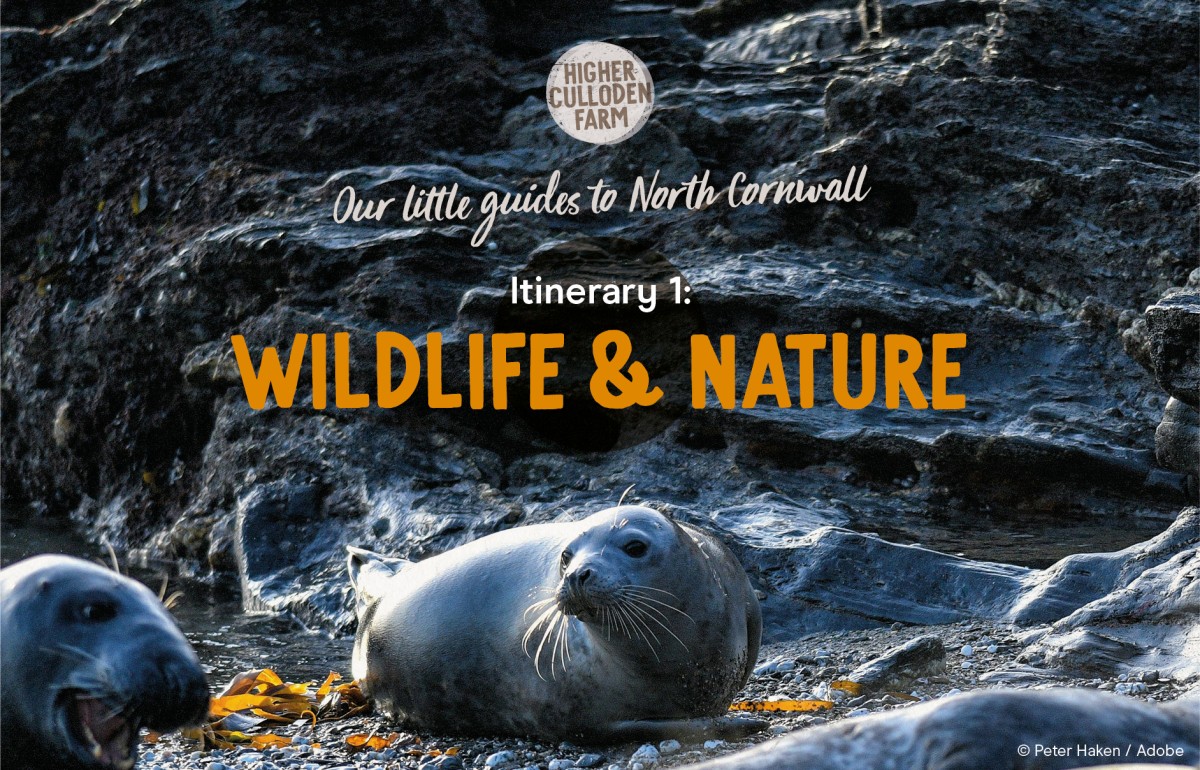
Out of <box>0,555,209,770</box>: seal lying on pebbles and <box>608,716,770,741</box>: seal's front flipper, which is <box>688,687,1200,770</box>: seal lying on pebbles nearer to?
<box>0,555,209,770</box>: seal lying on pebbles

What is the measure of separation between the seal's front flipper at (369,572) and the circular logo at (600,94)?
500 cm

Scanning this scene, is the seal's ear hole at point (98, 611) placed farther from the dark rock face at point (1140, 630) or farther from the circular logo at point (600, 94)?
the circular logo at point (600, 94)

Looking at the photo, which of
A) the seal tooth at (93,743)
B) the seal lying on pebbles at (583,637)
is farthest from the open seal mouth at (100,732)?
the seal lying on pebbles at (583,637)

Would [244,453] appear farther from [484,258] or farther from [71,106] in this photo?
[71,106]

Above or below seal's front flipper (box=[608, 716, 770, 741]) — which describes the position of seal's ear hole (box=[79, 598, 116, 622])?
above

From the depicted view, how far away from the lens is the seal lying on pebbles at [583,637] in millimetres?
4398

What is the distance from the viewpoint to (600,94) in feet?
33.6

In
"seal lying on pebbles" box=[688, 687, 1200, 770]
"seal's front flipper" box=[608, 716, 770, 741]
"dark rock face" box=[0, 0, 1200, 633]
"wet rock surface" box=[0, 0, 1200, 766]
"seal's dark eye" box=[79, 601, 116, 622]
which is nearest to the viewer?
"seal lying on pebbles" box=[688, 687, 1200, 770]

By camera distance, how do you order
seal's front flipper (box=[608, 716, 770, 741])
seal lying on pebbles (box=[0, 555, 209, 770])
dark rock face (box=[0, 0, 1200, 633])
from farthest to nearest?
dark rock face (box=[0, 0, 1200, 633]) < seal's front flipper (box=[608, 716, 770, 741]) < seal lying on pebbles (box=[0, 555, 209, 770])

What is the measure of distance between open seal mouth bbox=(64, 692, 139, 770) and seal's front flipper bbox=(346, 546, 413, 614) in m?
2.49

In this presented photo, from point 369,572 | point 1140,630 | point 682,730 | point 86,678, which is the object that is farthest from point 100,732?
point 1140,630

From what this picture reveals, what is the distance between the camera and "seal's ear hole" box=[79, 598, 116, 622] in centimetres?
299

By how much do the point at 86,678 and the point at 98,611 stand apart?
17 cm

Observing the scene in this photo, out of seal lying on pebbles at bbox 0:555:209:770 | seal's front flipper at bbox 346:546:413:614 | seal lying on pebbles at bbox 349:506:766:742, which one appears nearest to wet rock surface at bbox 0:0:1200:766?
seal lying on pebbles at bbox 349:506:766:742
